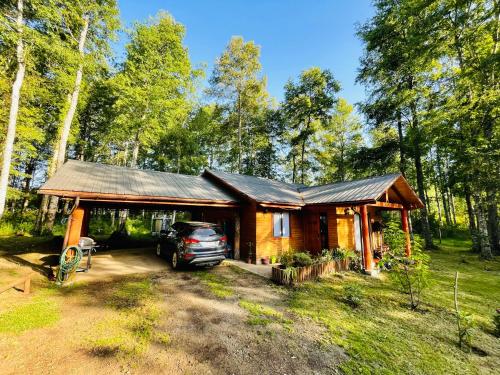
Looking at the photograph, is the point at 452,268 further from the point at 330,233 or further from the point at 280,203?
the point at 280,203

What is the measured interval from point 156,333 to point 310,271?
5584 mm

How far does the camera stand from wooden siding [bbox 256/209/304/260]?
10.6 m

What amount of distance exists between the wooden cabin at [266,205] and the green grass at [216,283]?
2.80 meters

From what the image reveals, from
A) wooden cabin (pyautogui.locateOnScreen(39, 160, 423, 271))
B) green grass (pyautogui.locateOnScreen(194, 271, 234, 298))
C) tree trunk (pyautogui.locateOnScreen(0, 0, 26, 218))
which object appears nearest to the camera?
green grass (pyautogui.locateOnScreen(194, 271, 234, 298))

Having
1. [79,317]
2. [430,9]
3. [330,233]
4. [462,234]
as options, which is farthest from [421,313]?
[462,234]

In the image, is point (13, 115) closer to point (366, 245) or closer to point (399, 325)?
point (399, 325)

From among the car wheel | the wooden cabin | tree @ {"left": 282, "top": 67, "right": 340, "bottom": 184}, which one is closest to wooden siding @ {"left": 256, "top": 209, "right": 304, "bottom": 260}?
the wooden cabin

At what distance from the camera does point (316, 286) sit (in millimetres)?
7359

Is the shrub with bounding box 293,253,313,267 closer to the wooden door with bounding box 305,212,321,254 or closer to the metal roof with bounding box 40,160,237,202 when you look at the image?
the wooden door with bounding box 305,212,321,254

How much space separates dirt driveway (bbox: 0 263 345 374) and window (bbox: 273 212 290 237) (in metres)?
5.05

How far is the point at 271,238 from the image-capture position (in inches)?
431

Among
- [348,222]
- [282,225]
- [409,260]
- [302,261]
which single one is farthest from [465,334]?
[282,225]

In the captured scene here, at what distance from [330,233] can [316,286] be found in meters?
4.15

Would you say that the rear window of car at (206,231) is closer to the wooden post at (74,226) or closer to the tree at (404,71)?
the wooden post at (74,226)
